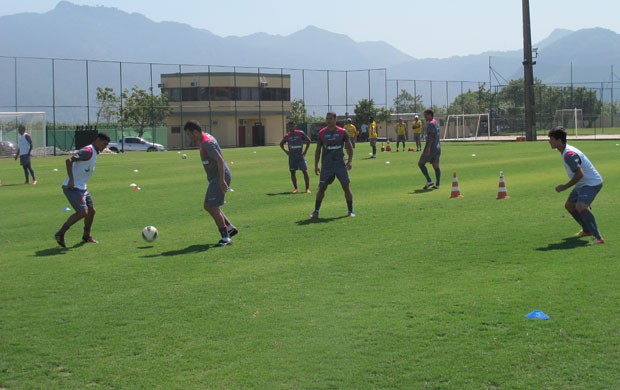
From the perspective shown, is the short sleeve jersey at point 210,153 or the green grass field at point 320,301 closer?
the green grass field at point 320,301

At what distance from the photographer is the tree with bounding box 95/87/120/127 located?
7794 cm

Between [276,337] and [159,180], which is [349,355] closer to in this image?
[276,337]

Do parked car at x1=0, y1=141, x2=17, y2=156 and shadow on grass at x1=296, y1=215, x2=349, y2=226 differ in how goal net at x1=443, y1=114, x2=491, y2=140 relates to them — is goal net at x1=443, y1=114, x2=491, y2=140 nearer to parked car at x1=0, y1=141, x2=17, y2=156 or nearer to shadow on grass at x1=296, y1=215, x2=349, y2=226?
parked car at x1=0, y1=141, x2=17, y2=156

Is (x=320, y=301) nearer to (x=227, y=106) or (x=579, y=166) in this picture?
(x=579, y=166)

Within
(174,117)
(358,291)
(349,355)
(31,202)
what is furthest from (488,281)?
(174,117)

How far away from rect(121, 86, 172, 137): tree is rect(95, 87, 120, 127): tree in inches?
60.7

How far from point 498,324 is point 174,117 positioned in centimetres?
7519

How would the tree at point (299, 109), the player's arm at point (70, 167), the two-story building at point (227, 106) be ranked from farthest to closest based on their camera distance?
the tree at point (299, 109), the two-story building at point (227, 106), the player's arm at point (70, 167)

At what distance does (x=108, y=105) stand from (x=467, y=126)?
36.2 m

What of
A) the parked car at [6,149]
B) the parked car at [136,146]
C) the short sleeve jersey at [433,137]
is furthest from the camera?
the parked car at [136,146]

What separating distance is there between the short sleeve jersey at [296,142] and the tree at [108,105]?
58491 mm

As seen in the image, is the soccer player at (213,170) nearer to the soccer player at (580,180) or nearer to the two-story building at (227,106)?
the soccer player at (580,180)

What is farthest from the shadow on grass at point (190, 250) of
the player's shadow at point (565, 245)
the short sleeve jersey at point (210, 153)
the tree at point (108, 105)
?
the tree at point (108, 105)

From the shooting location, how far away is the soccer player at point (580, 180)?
37.2 feet
